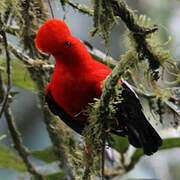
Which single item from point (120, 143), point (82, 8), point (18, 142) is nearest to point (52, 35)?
point (82, 8)

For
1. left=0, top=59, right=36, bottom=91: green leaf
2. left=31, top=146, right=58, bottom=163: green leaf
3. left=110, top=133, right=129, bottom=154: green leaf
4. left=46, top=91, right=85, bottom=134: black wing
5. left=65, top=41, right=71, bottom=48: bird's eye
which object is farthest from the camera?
left=31, top=146, right=58, bottom=163: green leaf

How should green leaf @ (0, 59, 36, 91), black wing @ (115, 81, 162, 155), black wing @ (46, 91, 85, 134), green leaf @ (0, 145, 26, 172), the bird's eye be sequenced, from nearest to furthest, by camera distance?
black wing @ (115, 81, 162, 155) → the bird's eye → black wing @ (46, 91, 85, 134) → green leaf @ (0, 59, 36, 91) → green leaf @ (0, 145, 26, 172)

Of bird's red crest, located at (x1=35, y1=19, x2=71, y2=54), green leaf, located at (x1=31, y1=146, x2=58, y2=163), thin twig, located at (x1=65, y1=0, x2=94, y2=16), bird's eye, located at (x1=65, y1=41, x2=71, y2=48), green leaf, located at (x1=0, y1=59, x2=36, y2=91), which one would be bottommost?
green leaf, located at (x1=31, y1=146, x2=58, y2=163)

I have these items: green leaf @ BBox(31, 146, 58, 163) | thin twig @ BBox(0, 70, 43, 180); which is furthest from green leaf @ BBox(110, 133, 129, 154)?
thin twig @ BBox(0, 70, 43, 180)

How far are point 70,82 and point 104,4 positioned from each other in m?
0.69

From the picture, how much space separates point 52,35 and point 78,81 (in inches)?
11.5

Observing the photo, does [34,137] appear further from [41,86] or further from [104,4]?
[104,4]

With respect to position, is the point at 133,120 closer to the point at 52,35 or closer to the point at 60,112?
the point at 52,35

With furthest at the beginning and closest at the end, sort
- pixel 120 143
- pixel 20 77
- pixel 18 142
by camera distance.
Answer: pixel 20 77 < pixel 18 142 < pixel 120 143

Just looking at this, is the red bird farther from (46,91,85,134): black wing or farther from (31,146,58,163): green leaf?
(31,146,58,163): green leaf

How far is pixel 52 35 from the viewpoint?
1.64 meters

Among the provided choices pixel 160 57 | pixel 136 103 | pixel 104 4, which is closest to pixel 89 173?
pixel 136 103

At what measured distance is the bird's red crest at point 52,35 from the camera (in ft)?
5.25

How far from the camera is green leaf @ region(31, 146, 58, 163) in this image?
2.61 meters
